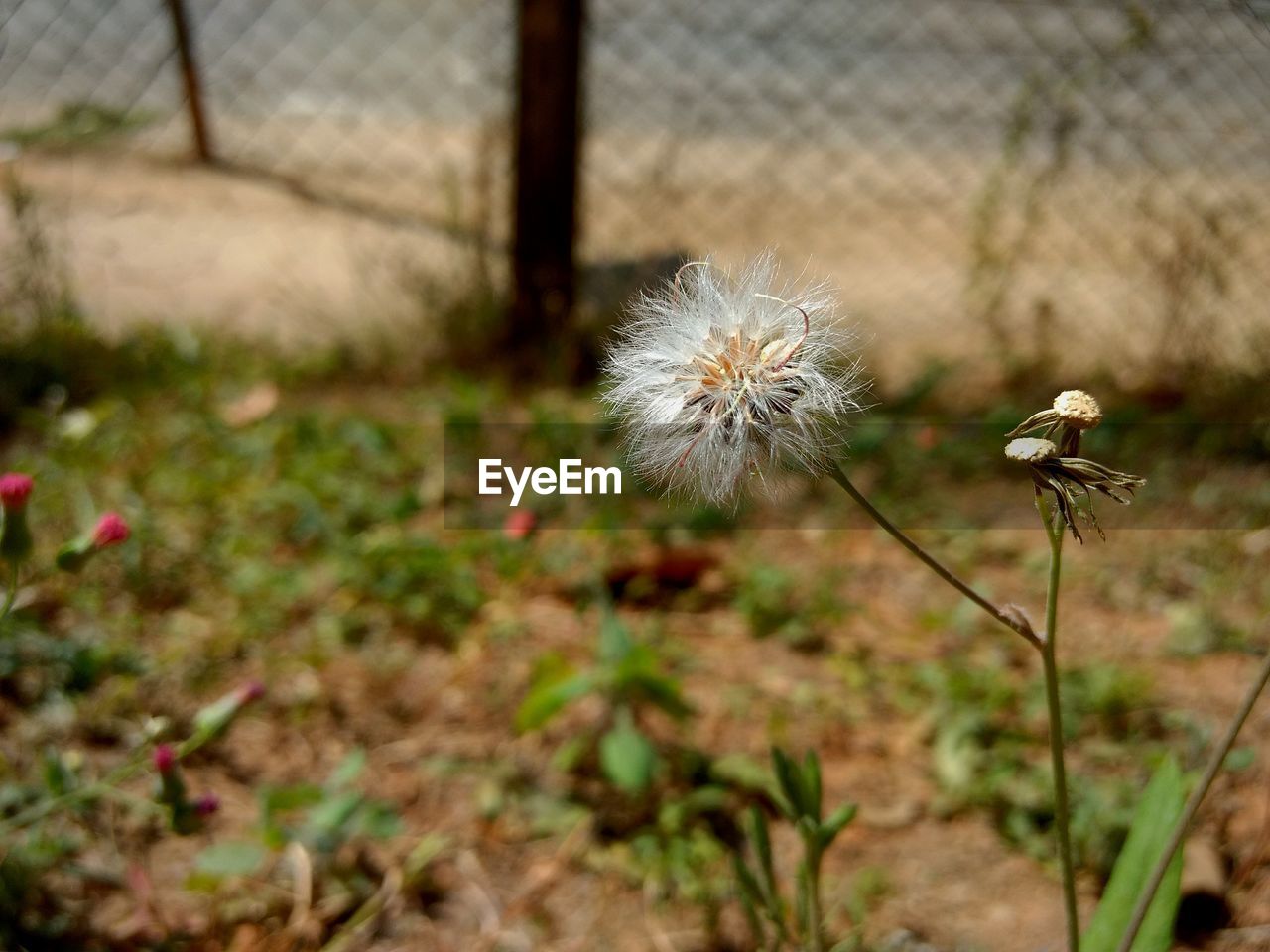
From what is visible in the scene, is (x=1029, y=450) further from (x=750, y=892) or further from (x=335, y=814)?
(x=335, y=814)

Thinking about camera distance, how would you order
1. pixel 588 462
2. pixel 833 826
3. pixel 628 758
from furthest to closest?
pixel 588 462 < pixel 628 758 < pixel 833 826

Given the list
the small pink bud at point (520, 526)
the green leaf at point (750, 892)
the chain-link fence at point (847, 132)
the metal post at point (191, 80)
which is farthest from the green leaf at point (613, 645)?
the metal post at point (191, 80)

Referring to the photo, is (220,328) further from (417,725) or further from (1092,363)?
(1092,363)

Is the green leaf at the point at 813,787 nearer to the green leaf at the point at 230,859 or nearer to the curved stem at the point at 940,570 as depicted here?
the curved stem at the point at 940,570

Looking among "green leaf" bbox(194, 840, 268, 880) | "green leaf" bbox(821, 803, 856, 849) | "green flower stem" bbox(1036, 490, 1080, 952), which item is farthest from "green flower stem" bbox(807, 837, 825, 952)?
"green leaf" bbox(194, 840, 268, 880)

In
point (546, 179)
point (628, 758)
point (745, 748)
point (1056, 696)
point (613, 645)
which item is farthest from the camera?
point (546, 179)

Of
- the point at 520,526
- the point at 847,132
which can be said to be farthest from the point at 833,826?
the point at 847,132

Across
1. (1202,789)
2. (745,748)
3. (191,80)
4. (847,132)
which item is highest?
(191,80)
